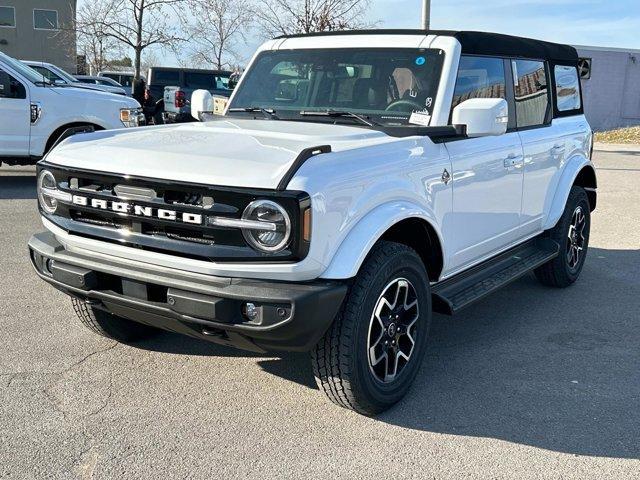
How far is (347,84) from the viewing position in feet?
14.1

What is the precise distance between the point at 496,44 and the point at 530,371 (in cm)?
220

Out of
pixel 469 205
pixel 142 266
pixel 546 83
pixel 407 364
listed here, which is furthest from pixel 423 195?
pixel 546 83

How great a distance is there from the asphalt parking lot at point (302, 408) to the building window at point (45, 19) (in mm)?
47932

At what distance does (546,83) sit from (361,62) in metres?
1.90

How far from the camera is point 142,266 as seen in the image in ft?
10.1

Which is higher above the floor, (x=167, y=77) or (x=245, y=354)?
(x=167, y=77)

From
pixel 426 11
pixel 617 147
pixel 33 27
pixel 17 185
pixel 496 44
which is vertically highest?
pixel 33 27

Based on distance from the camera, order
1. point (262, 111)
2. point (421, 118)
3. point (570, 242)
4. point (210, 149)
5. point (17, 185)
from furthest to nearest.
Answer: point (17, 185) → point (570, 242) → point (262, 111) → point (421, 118) → point (210, 149)

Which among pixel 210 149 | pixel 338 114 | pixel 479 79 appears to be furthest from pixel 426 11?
pixel 210 149

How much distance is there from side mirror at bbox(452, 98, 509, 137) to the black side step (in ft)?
3.06

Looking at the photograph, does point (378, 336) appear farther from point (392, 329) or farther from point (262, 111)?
point (262, 111)

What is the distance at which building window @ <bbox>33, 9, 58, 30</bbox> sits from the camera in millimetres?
47000

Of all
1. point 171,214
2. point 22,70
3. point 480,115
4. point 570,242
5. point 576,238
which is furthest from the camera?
point 22,70

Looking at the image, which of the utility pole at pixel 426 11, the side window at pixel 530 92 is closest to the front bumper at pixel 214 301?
the side window at pixel 530 92
